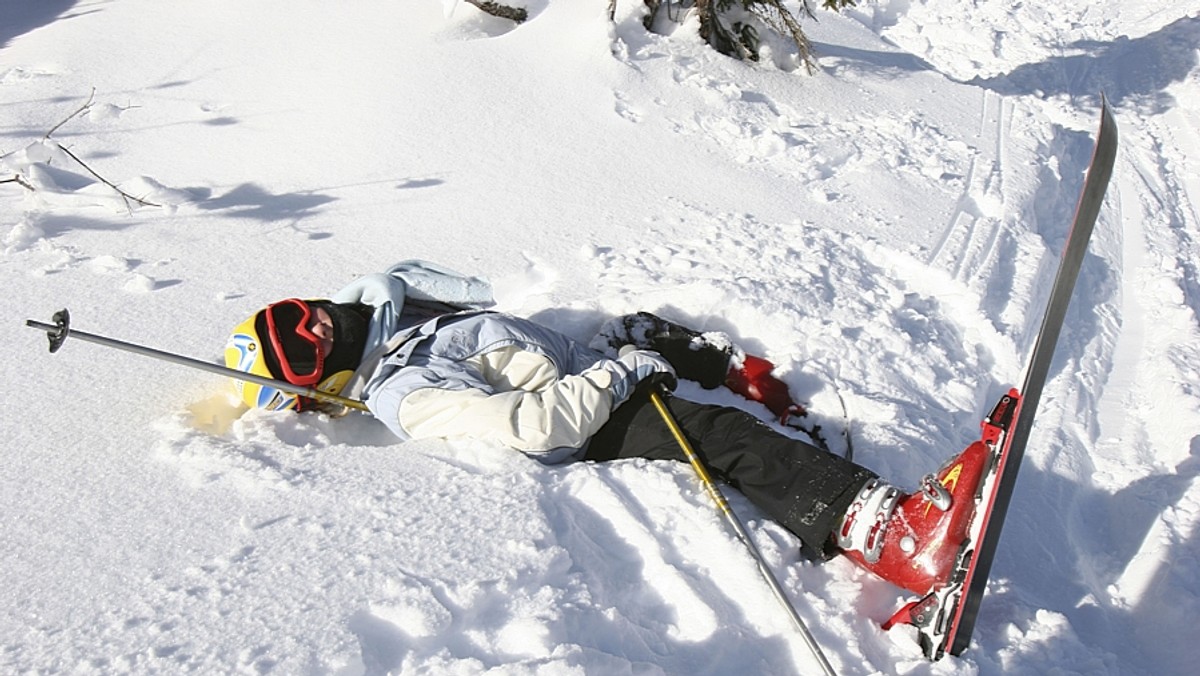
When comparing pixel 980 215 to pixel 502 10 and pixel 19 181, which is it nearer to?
pixel 502 10

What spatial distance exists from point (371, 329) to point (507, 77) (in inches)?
138

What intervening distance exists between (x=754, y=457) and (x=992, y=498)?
2.55 feet

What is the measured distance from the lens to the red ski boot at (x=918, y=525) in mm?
2742

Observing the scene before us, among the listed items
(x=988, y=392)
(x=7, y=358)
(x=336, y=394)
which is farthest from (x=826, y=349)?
(x=7, y=358)

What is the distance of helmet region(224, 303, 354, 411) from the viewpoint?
3.33 metres

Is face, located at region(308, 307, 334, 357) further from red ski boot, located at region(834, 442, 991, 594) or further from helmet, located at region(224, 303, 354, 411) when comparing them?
red ski boot, located at region(834, 442, 991, 594)

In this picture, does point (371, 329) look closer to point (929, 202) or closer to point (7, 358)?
point (7, 358)

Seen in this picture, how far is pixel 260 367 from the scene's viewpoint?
11.0 ft

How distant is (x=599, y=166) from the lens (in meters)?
5.73

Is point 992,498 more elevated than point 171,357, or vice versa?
point 992,498

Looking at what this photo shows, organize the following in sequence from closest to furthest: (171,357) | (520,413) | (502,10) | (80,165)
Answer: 1. (520,413)
2. (171,357)
3. (80,165)
4. (502,10)

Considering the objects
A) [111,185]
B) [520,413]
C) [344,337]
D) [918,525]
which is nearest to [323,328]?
[344,337]

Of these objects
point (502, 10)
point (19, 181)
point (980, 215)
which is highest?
point (502, 10)

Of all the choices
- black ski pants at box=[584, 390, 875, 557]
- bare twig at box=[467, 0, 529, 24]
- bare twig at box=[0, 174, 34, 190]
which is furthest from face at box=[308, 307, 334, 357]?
bare twig at box=[467, 0, 529, 24]
